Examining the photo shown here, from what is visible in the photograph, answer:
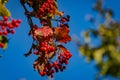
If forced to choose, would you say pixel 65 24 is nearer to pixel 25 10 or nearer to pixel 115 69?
pixel 25 10

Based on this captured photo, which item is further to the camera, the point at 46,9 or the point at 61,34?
the point at 46,9

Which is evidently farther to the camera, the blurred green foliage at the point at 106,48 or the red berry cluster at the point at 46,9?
the red berry cluster at the point at 46,9

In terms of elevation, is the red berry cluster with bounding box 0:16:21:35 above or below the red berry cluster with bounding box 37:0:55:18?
below

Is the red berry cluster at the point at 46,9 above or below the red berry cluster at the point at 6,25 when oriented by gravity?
above

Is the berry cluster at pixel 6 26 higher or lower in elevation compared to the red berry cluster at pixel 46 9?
lower

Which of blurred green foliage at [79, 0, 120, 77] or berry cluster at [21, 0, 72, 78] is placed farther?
berry cluster at [21, 0, 72, 78]

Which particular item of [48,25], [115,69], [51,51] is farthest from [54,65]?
[115,69]

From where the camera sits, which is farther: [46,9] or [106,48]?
[46,9]

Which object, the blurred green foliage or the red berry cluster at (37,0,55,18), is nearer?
the blurred green foliage

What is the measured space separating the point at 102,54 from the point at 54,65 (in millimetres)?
1424

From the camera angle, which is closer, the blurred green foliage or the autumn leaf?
the blurred green foliage

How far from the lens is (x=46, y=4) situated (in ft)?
18.1

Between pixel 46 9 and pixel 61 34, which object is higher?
pixel 46 9

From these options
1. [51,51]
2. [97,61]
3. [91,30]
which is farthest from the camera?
[51,51]
